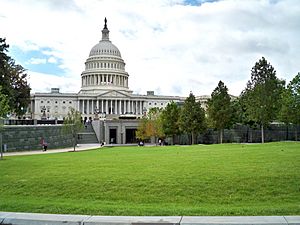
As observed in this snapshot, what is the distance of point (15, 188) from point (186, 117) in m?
48.8

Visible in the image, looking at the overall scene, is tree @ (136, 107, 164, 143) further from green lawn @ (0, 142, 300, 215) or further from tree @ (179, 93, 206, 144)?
green lawn @ (0, 142, 300, 215)

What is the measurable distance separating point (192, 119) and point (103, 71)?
97173 mm

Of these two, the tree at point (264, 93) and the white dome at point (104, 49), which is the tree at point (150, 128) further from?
the white dome at point (104, 49)

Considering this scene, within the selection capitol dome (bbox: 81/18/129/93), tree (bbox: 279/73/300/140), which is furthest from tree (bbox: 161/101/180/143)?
capitol dome (bbox: 81/18/129/93)

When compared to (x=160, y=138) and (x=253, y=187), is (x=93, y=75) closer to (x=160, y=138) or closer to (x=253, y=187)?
(x=160, y=138)

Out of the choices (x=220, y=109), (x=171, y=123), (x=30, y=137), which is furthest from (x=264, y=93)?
(x=30, y=137)

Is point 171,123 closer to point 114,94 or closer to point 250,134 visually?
point 250,134

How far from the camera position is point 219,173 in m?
12.2

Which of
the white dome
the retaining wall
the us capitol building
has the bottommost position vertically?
the retaining wall

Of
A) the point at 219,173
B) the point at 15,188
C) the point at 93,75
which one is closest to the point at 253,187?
the point at 219,173

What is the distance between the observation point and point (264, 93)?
5419 cm

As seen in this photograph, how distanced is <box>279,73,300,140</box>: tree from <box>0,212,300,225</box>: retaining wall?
150ft

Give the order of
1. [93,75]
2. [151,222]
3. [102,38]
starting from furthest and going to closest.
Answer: [102,38], [93,75], [151,222]

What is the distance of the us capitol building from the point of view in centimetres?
14462
